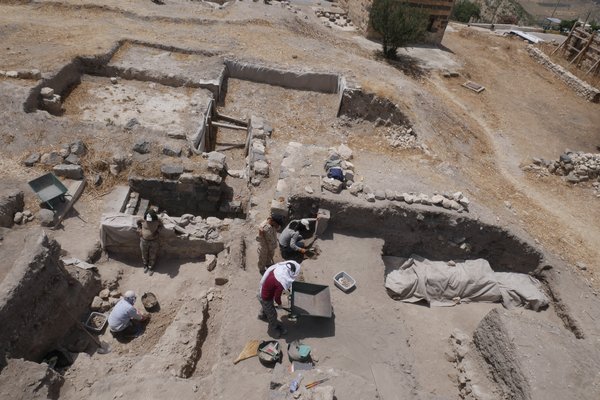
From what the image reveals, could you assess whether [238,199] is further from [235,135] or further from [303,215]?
[235,135]

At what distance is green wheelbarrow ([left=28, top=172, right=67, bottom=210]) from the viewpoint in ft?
25.7

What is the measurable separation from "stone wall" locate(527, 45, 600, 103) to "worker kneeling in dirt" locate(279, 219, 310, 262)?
20034 millimetres

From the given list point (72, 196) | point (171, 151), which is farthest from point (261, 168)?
point (72, 196)

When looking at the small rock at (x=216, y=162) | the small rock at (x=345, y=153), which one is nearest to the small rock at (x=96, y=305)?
the small rock at (x=216, y=162)

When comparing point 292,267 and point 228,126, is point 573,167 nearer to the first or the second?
point 228,126

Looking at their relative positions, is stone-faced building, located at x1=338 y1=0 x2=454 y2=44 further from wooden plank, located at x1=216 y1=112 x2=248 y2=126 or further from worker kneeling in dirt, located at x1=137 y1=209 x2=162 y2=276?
worker kneeling in dirt, located at x1=137 y1=209 x2=162 y2=276

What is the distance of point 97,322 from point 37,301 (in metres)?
1.25

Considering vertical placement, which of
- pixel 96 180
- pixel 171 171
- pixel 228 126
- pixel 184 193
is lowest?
pixel 228 126

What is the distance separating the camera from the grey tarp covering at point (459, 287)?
328 inches

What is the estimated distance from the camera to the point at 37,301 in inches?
226

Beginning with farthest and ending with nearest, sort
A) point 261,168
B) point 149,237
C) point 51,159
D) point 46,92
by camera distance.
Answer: point 46,92 < point 261,168 < point 51,159 < point 149,237

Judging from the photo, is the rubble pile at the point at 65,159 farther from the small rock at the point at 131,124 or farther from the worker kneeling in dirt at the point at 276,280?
the worker kneeling in dirt at the point at 276,280

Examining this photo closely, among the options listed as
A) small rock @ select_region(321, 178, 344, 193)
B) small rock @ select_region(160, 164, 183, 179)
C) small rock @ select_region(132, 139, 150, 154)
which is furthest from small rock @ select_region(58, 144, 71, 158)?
small rock @ select_region(321, 178, 344, 193)

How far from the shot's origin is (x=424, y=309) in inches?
326
